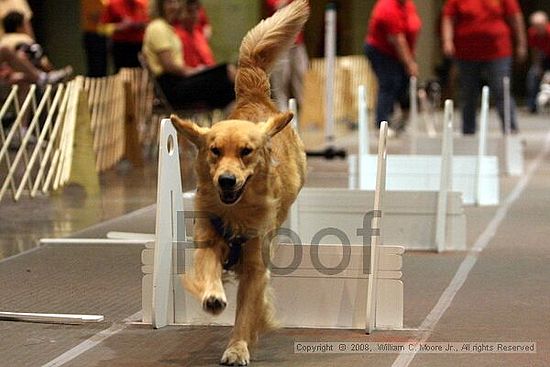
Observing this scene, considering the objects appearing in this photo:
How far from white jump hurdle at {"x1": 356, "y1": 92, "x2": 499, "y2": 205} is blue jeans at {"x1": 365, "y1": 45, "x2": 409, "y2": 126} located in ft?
14.1

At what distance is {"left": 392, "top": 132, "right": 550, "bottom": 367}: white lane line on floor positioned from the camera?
4.81 metres

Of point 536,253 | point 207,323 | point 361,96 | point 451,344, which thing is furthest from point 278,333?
point 361,96

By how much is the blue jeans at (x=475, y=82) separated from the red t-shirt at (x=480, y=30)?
0.21 ft

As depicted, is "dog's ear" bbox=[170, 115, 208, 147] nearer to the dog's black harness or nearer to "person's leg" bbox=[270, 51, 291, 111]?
the dog's black harness

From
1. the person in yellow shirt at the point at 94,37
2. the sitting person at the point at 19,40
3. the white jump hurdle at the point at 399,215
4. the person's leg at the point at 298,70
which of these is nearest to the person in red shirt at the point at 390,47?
the person's leg at the point at 298,70

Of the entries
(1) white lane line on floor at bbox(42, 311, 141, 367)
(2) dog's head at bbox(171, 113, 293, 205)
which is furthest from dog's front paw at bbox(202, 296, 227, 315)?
(1) white lane line on floor at bbox(42, 311, 141, 367)

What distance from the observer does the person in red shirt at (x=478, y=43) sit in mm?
11602

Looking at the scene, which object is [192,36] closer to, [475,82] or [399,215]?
[475,82]

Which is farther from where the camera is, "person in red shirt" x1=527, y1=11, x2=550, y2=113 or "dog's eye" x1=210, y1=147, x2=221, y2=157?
"person in red shirt" x1=527, y1=11, x2=550, y2=113

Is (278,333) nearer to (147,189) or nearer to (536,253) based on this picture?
(536,253)

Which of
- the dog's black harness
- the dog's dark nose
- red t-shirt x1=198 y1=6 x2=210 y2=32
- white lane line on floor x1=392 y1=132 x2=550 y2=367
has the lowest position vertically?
white lane line on floor x1=392 y1=132 x2=550 y2=367

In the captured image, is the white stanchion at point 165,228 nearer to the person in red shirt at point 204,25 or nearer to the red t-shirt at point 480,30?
the red t-shirt at point 480,30

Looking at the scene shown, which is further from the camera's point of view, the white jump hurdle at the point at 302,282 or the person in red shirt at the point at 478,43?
the person in red shirt at the point at 478,43

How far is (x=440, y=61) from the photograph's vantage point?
23453mm
